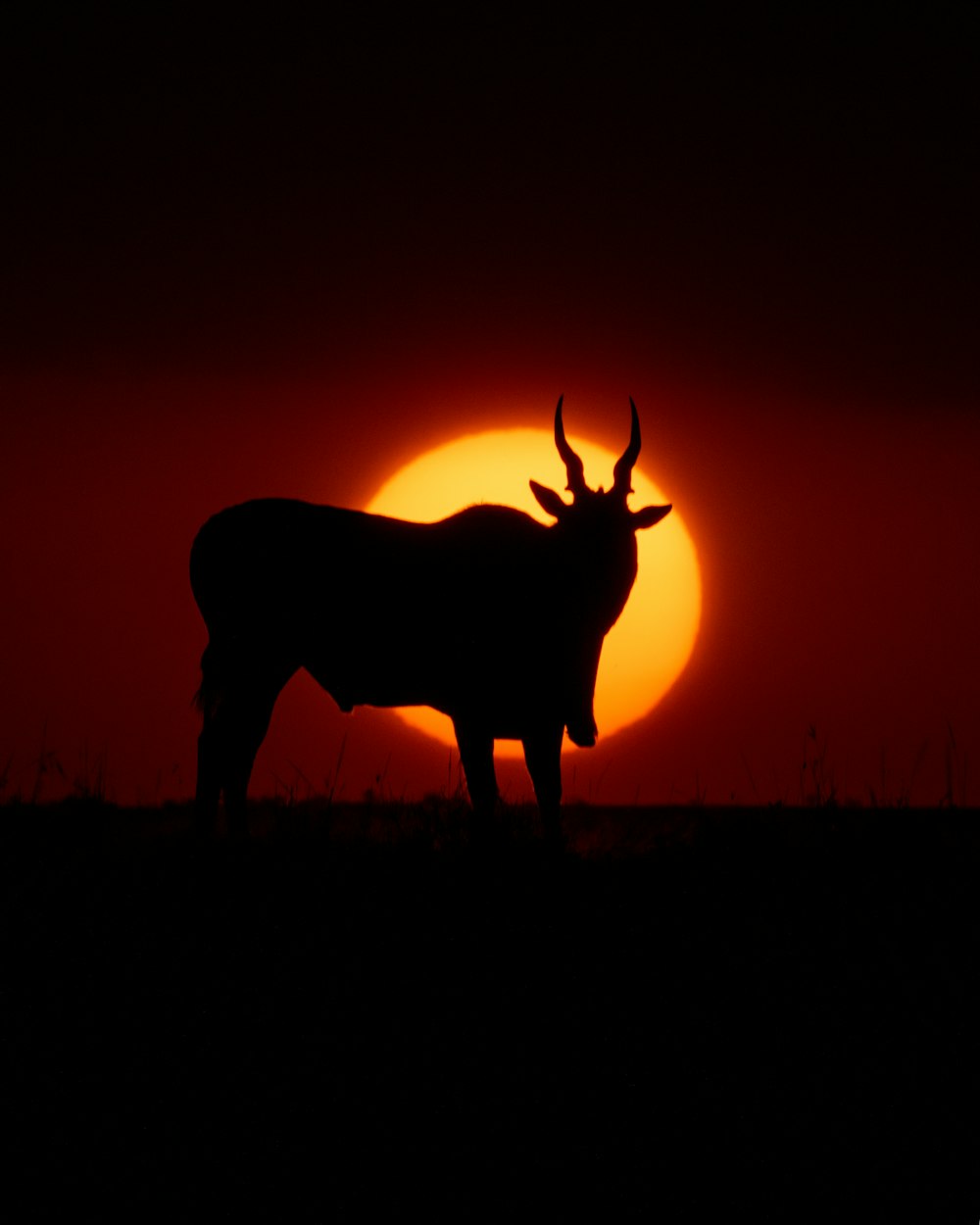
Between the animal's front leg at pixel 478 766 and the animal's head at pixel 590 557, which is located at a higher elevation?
the animal's head at pixel 590 557

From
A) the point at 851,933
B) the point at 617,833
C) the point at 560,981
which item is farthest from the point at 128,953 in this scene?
the point at 617,833

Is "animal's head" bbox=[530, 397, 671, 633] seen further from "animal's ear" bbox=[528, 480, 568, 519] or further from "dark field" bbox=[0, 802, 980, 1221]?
"dark field" bbox=[0, 802, 980, 1221]

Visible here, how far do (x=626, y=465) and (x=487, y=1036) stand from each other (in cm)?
580

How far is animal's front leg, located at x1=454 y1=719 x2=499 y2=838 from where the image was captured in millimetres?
9297

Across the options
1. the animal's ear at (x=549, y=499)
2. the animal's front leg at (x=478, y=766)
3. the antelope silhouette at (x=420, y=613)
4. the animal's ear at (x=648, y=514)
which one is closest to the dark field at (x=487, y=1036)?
the animal's front leg at (x=478, y=766)

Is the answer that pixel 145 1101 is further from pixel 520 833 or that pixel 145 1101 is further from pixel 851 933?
pixel 520 833

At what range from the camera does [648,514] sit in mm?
10023

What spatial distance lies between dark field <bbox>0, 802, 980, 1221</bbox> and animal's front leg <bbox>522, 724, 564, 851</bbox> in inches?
65.3

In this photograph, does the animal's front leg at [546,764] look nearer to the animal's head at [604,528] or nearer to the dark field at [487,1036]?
the animal's head at [604,528]

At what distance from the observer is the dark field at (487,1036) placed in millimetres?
4078

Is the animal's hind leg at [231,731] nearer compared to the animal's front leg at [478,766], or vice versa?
the animal's front leg at [478,766]

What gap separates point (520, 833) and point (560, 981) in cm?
328

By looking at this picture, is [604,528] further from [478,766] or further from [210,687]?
[210,687]

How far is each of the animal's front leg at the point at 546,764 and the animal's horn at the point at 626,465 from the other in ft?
5.56
